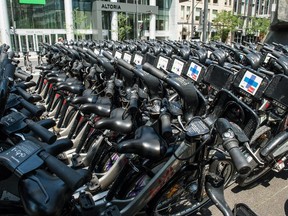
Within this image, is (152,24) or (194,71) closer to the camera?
(194,71)

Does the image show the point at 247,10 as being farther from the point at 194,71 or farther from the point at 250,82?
the point at 250,82

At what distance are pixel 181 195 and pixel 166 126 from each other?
0.84 m

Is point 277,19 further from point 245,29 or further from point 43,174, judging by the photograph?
point 245,29

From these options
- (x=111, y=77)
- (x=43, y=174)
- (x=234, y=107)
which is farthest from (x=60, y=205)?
(x=111, y=77)

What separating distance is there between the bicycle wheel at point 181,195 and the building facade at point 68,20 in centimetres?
2329

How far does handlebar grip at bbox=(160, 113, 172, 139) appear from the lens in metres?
1.79

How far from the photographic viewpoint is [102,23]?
31.3 metres

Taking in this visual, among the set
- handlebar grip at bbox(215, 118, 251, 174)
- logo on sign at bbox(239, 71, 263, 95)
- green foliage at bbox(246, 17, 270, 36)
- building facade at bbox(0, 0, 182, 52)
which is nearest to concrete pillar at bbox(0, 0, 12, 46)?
building facade at bbox(0, 0, 182, 52)

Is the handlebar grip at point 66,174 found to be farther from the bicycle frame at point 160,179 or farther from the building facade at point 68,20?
the building facade at point 68,20

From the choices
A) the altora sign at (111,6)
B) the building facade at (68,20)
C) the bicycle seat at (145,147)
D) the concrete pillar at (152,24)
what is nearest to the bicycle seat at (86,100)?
the bicycle seat at (145,147)

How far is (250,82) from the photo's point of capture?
9.89ft

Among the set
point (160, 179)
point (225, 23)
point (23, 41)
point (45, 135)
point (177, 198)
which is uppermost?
point (225, 23)

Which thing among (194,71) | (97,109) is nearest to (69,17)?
(194,71)

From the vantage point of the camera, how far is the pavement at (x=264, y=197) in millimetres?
2711
